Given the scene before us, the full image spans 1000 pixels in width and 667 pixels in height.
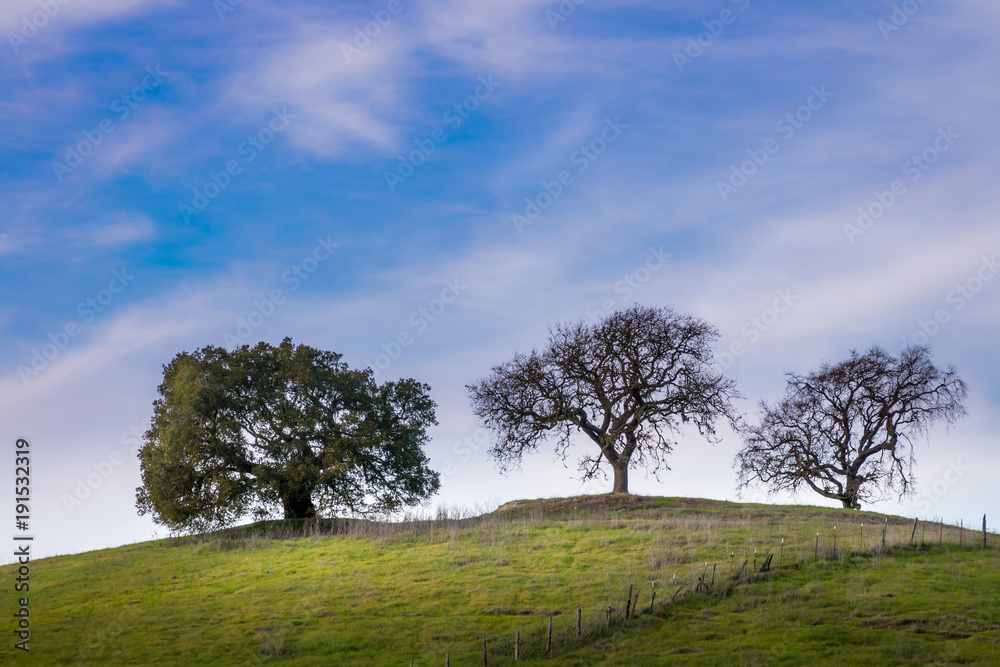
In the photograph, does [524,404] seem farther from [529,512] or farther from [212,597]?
[212,597]

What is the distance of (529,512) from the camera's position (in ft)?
150

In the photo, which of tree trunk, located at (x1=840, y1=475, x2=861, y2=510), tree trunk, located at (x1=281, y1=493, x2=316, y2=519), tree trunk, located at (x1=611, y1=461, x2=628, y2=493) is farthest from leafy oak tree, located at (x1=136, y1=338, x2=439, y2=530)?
tree trunk, located at (x1=840, y1=475, x2=861, y2=510)

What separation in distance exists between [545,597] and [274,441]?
76.9ft

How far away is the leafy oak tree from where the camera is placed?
1813 inches

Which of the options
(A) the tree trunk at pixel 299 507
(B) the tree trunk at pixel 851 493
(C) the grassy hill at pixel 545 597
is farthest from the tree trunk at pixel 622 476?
(A) the tree trunk at pixel 299 507

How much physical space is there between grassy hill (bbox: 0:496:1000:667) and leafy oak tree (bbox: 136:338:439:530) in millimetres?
4511

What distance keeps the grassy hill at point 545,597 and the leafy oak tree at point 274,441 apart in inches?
178

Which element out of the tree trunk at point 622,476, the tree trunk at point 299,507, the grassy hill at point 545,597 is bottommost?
the grassy hill at point 545,597

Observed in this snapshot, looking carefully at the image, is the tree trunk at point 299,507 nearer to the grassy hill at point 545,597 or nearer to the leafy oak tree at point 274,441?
the leafy oak tree at point 274,441

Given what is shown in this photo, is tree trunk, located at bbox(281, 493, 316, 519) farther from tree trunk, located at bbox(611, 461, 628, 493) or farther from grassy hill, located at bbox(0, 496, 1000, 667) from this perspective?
tree trunk, located at bbox(611, 461, 628, 493)

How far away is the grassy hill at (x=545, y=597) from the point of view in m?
24.3

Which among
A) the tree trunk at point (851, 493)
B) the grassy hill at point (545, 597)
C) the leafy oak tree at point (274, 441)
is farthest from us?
the tree trunk at point (851, 493)

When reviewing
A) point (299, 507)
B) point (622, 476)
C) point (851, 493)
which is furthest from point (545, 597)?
point (851, 493)

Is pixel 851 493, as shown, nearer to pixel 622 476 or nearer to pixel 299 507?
pixel 622 476
